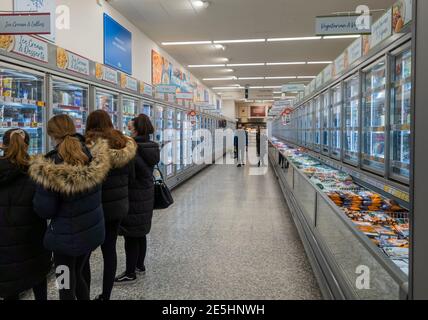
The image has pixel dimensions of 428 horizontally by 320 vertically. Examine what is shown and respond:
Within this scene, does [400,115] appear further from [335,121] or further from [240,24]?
[240,24]

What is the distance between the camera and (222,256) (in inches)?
177

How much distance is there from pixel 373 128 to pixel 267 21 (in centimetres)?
511

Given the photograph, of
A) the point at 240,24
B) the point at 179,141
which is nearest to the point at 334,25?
the point at 240,24

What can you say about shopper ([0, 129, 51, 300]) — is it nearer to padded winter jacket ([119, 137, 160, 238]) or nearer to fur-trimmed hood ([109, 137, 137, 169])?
fur-trimmed hood ([109, 137, 137, 169])

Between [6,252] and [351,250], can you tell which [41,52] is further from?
[351,250]

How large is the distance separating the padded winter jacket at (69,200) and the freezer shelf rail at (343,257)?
181 centimetres

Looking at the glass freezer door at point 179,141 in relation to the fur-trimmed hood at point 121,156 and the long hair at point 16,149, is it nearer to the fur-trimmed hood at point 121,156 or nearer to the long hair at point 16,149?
the fur-trimmed hood at point 121,156

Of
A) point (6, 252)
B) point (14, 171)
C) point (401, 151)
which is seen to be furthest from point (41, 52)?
point (401, 151)

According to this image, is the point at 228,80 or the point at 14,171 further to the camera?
the point at 228,80

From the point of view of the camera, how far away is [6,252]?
2.45m

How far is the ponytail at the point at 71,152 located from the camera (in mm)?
2494

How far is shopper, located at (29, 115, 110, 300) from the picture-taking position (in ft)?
7.82

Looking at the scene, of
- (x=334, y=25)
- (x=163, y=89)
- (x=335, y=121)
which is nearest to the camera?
(x=334, y=25)

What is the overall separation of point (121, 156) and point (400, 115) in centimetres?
269
